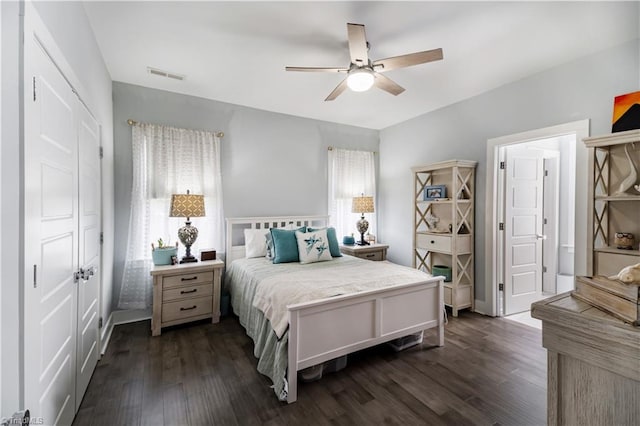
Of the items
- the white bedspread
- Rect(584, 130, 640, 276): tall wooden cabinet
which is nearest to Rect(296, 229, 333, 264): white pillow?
the white bedspread

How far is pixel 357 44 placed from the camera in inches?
81.2

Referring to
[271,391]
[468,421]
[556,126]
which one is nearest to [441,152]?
[556,126]

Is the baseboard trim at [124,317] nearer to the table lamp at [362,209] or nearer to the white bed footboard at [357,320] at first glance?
the white bed footboard at [357,320]

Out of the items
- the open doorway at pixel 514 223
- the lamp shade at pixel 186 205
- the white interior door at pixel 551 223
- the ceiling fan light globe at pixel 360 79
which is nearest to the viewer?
the ceiling fan light globe at pixel 360 79

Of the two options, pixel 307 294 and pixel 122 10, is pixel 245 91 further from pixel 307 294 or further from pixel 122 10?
pixel 307 294

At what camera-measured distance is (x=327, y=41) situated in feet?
7.93

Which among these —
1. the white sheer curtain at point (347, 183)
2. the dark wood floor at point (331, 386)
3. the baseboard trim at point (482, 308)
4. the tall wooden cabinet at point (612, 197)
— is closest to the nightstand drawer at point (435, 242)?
the baseboard trim at point (482, 308)

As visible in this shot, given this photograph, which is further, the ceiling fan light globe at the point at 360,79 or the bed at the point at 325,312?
the ceiling fan light globe at the point at 360,79

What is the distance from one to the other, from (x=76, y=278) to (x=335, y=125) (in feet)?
12.9

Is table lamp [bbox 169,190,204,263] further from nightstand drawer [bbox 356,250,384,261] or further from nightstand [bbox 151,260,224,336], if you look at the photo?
nightstand drawer [bbox 356,250,384,261]

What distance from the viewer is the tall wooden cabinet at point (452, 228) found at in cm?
351

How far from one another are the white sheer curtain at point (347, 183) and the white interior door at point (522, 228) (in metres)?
2.15

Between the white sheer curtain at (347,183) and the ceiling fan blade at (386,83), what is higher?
the ceiling fan blade at (386,83)

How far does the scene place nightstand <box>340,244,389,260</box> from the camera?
4.30 m
